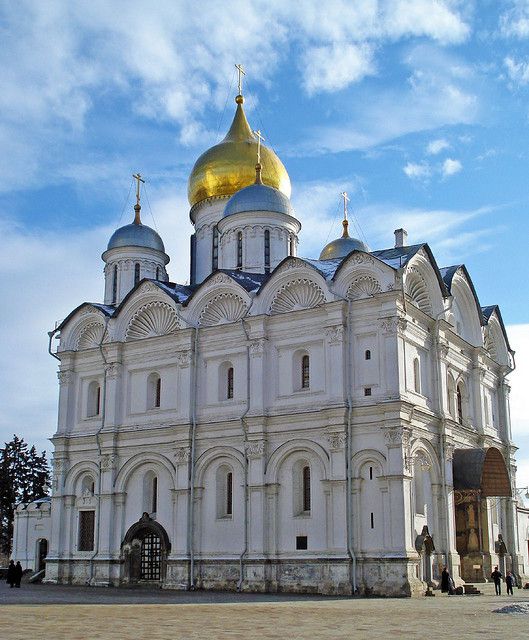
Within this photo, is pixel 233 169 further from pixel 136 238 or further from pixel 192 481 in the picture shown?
pixel 192 481

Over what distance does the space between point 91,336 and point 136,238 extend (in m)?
5.25

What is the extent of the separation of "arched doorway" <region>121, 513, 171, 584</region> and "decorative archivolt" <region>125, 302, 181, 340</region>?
635cm

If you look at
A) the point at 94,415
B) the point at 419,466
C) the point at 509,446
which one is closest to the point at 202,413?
the point at 94,415

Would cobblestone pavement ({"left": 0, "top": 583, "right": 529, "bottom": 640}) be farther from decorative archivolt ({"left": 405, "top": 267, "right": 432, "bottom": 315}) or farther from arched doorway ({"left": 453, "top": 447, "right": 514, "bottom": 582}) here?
decorative archivolt ({"left": 405, "top": 267, "right": 432, "bottom": 315})

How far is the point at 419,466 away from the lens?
85.9 feet

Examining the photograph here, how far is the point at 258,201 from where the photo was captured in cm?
3272

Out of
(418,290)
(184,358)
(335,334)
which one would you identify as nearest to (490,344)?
(418,290)

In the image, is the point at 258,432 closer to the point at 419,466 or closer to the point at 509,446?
the point at 419,466

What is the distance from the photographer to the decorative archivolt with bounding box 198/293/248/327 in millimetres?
28969

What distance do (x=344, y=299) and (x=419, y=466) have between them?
18.2 ft

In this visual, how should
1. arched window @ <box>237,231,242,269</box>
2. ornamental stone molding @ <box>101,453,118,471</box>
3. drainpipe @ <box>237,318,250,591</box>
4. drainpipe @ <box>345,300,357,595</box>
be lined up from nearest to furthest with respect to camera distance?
drainpipe @ <box>345,300,357,595</box> → drainpipe @ <box>237,318,250,591</box> → ornamental stone molding @ <box>101,453,118,471</box> → arched window @ <box>237,231,242,269</box>

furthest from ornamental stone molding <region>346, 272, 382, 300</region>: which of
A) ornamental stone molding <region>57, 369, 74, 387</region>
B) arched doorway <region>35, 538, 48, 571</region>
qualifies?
arched doorway <region>35, 538, 48, 571</region>

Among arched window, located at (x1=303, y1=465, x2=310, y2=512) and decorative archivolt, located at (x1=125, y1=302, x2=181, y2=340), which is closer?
arched window, located at (x1=303, y1=465, x2=310, y2=512)

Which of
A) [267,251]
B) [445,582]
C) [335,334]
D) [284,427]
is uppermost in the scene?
[267,251]
